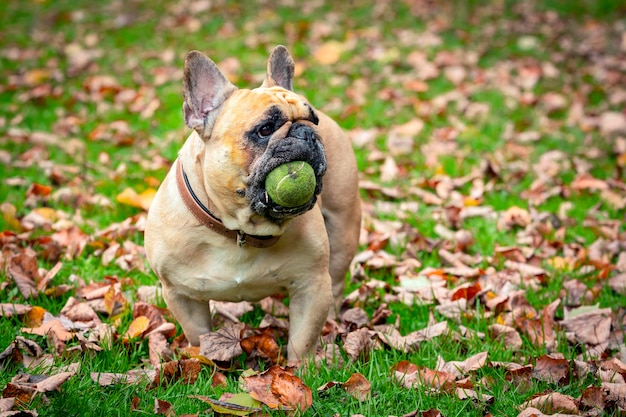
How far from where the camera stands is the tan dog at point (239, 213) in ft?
9.64

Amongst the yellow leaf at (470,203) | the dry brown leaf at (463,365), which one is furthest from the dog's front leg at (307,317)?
the yellow leaf at (470,203)

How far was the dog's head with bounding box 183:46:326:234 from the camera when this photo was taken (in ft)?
9.48

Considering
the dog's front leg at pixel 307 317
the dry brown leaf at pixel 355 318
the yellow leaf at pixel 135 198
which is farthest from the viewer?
the yellow leaf at pixel 135 198

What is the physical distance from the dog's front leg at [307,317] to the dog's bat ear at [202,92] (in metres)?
0.86


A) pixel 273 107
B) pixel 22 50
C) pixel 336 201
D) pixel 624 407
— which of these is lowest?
pixel 22 50

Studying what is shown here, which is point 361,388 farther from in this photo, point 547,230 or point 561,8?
point 561,8

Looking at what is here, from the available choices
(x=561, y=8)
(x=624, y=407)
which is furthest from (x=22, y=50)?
(x=624, y=407)

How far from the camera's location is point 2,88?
7.85m

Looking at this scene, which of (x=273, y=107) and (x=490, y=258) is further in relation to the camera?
(x=490, y=258)

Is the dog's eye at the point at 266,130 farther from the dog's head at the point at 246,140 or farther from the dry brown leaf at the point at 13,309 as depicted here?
the dry brown leaf at the point at 13,309

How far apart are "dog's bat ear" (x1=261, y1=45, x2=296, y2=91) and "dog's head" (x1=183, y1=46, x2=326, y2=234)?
30 centimetres

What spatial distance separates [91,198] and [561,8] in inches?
318

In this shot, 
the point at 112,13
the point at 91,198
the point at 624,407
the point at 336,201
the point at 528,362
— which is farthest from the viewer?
the point at 112,13

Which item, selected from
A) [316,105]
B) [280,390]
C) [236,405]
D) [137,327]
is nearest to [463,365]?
[280,390]
